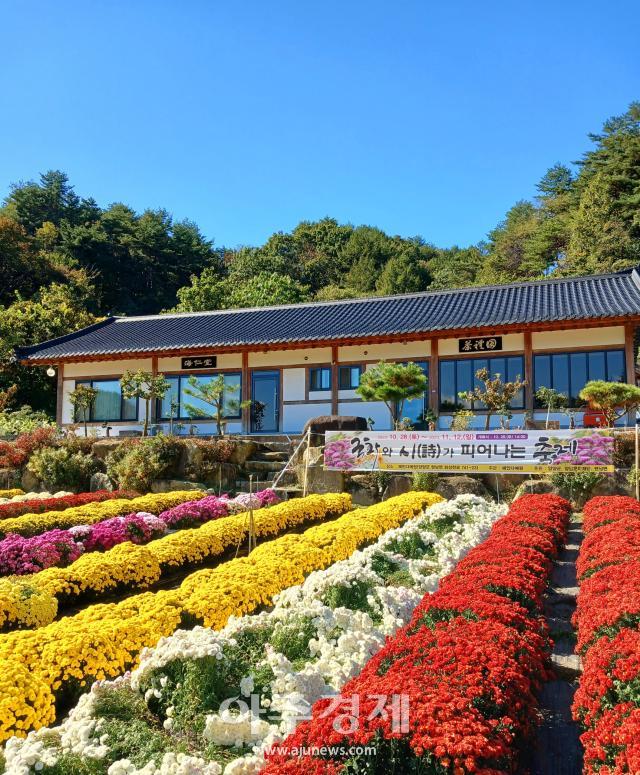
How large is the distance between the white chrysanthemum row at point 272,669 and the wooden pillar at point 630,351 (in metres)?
12.6

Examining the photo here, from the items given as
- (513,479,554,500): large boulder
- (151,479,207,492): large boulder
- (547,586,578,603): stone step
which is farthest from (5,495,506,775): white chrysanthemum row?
(151,479,207,492): large boulder

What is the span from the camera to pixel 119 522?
1127cm

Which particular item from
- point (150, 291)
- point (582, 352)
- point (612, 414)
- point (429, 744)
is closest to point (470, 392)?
point (582, 352)

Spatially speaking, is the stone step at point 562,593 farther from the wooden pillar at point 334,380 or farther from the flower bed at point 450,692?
the wooden pillar at point 334,380

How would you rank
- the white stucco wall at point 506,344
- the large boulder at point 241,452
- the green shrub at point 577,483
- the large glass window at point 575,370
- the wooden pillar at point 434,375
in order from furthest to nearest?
the wooden pillar at point 434,375
the white stucco wall at point 506,344
the large glass window at point 575,370
the large boulder at point 241,452
the green shrub at point 577,483

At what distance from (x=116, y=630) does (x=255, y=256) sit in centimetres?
4946

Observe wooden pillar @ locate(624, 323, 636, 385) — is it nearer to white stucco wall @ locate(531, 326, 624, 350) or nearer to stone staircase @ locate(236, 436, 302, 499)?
white stucco wall @ locate(531, 326, 624, 350)

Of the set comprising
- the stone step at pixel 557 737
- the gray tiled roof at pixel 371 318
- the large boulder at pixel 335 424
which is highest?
the gray tiled roof at pixel 371 318

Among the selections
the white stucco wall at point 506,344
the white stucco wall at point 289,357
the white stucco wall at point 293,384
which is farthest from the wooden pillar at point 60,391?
the white stucco wall at point 506,344

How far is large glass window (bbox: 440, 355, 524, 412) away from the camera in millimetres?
19589

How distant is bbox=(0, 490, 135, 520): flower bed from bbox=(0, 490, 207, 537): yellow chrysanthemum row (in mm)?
358

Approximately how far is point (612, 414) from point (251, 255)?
40838 millimetres

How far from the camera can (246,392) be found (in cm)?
2231

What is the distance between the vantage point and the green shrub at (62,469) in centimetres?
1780
